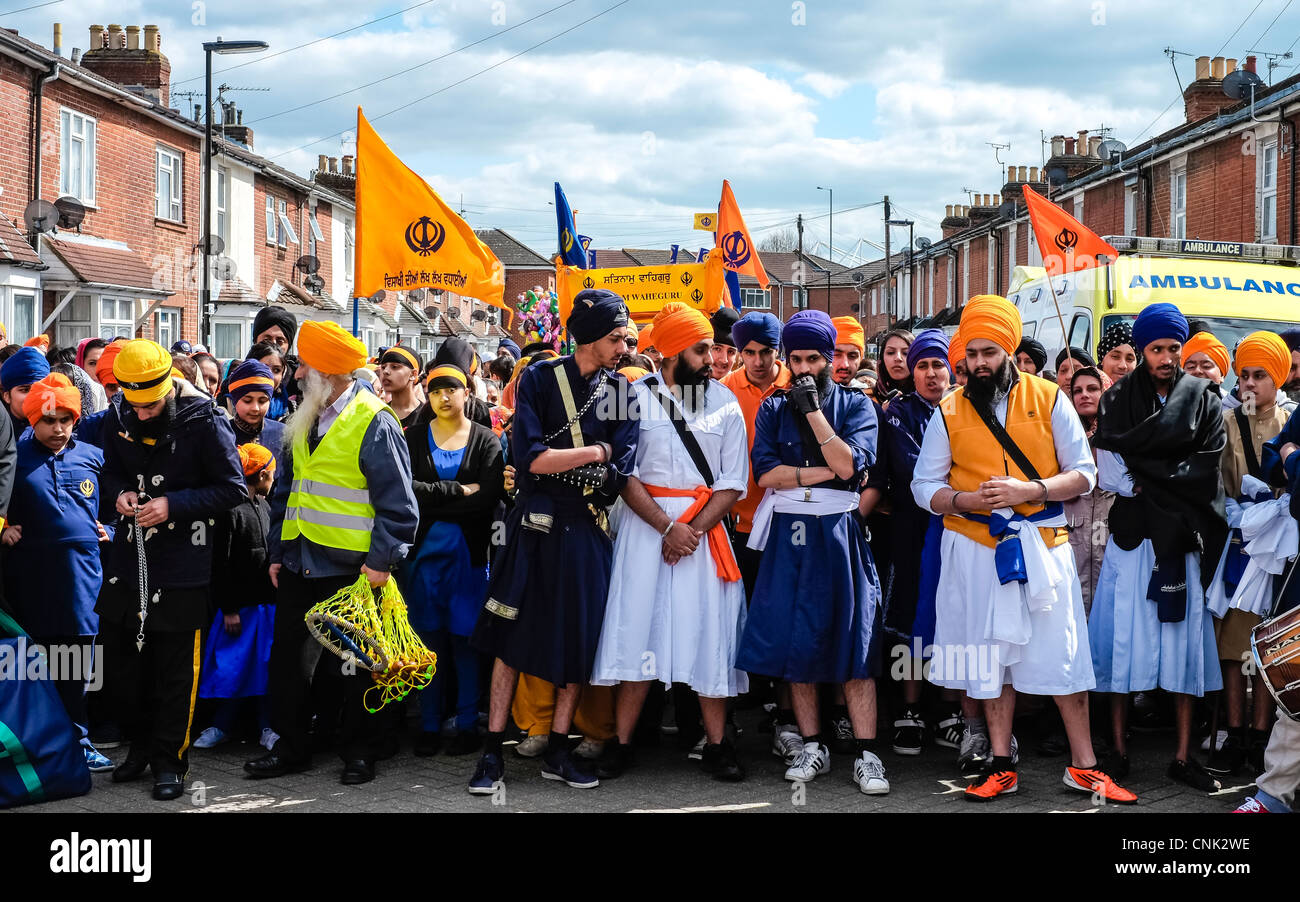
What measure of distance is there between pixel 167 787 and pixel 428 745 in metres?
1.33

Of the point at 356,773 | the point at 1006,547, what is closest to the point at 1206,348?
the point at 1006,547

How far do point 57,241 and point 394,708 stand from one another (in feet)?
57.4

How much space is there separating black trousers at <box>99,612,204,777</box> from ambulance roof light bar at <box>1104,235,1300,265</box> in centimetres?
987

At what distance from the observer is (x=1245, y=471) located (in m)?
6.00

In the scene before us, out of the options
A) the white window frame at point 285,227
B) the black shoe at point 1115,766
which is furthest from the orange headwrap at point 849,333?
the white window frame at point 285,227

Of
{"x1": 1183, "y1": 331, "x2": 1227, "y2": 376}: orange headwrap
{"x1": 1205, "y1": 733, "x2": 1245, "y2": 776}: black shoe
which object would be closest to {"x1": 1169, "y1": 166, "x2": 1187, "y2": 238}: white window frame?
{"x1": 1183, "y1": 331, "x2": 1227, "y2": 376}: orange headwrap

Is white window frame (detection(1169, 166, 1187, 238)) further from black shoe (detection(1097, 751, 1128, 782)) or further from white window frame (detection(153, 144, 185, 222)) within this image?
black shoe (detection(1097, 751, 1128, 782))

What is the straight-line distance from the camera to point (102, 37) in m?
26.5

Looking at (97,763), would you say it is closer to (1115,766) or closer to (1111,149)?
(1115,766)

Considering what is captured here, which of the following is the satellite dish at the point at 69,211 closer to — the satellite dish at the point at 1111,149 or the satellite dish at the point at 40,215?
the satellite dish at the point at 40,215

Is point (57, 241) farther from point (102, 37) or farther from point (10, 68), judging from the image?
point (102, 37)

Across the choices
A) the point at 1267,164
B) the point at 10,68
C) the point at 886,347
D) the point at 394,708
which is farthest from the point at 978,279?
the point at 394,708

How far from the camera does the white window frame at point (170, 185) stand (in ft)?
82.8

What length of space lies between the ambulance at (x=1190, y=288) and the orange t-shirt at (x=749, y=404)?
4906mm
